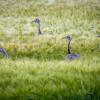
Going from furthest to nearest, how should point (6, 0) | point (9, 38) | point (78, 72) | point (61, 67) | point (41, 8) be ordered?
1. point (6, 0)
2. point (41, 8)
3. point (9, 38)
4. point (61, 67)
5. point (78, 72)

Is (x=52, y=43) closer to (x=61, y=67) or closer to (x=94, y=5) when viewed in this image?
(x=61, y=67)

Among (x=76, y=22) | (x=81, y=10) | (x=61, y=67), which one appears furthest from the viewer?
(x=81, y=10)

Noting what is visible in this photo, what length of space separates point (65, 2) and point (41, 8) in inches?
108

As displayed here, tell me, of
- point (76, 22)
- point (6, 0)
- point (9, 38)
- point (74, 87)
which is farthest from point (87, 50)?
point (6, 0)

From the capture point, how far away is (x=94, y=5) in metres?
28.4

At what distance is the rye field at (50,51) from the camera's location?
274 inches

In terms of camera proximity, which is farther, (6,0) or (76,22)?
(6,0)

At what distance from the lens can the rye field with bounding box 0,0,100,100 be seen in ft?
22.9

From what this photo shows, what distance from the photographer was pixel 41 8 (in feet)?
100

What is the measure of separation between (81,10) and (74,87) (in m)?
21.1

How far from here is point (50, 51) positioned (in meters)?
14.4

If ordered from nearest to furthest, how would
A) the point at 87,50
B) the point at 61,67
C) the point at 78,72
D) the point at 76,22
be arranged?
the point at 78,72
the point at 61,67
the point at 87,50
the point at 76,22

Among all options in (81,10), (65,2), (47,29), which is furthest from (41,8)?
(47,29)

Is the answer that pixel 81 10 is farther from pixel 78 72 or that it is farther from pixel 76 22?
pixel 78 72
